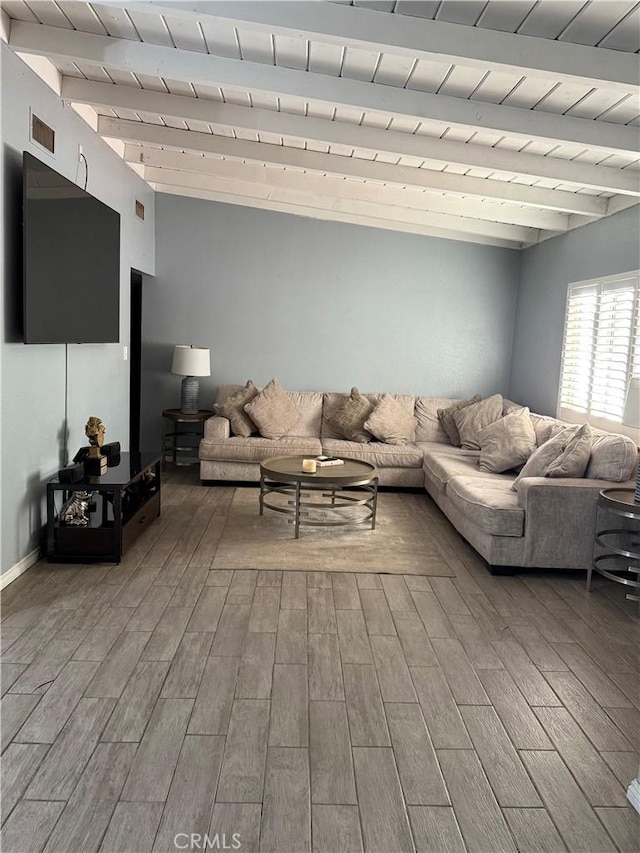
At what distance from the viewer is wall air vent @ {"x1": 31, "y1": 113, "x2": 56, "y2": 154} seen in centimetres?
383

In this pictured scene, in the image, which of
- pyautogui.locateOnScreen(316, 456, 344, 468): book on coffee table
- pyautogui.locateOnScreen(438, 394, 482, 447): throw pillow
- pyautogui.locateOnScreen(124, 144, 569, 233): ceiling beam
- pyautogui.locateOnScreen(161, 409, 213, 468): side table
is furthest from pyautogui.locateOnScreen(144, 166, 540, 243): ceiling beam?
pyautogui.locateOnScreen(316, 456, 344, 468): book on coffee table

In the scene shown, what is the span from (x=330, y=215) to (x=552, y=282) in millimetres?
2315

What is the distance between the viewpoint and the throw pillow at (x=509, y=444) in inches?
215

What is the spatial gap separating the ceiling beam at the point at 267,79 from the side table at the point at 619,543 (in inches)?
83.0

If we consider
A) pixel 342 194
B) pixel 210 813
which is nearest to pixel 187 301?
pixel 342 194

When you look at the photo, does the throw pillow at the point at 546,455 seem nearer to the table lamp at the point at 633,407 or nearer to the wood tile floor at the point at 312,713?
the table lamp at the point at 633,407

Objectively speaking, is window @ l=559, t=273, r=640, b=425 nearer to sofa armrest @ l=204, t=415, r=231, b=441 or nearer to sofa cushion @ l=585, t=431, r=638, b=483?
sofa cushion @ l=585, t=431, r=638, b=483

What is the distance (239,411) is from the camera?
6727 millimetres

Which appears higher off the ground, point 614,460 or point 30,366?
point 30,366

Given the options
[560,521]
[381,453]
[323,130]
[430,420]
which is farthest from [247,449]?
[560,521]

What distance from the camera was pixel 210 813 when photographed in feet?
6.61

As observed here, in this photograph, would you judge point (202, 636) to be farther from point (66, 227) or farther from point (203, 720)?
point (66, 227)

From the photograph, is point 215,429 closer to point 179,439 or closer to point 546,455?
point 179,439

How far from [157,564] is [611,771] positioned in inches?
107
